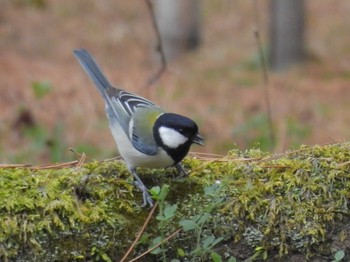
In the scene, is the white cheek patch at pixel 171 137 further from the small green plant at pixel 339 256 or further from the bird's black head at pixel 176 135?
the small green plant at pixel 339 256

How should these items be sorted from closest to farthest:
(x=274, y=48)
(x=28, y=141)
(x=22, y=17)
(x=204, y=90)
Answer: (x=28, y=141)
(x=204, y=90)
(x=274, y=48)
(x=22, y=17)

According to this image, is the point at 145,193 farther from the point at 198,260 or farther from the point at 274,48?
the point at 274,48

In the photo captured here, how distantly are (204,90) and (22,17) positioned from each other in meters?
8.83

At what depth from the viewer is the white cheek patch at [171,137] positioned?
3.72 metres

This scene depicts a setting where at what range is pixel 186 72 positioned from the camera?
15.3 meters

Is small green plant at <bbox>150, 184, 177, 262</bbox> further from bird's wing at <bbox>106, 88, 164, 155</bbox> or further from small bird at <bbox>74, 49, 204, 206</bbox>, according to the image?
bird's wing at <bbox>106, 88, 164, 155</bbox>

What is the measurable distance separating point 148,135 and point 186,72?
11.4 metres

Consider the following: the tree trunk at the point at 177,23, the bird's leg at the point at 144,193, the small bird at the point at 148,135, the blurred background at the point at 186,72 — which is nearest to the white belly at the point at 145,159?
the small bird at the point at 148,135

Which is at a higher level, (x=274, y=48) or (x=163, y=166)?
(x=163, y=166)

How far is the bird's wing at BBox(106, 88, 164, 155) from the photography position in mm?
3865

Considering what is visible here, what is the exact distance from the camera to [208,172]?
374 centimetres

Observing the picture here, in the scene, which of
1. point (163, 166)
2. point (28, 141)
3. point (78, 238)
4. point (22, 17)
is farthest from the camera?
point (22, 17)

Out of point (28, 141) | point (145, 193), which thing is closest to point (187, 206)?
point (145, 193)

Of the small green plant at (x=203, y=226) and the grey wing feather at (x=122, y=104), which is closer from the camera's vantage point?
the small green plant at (x=203, y=226)
